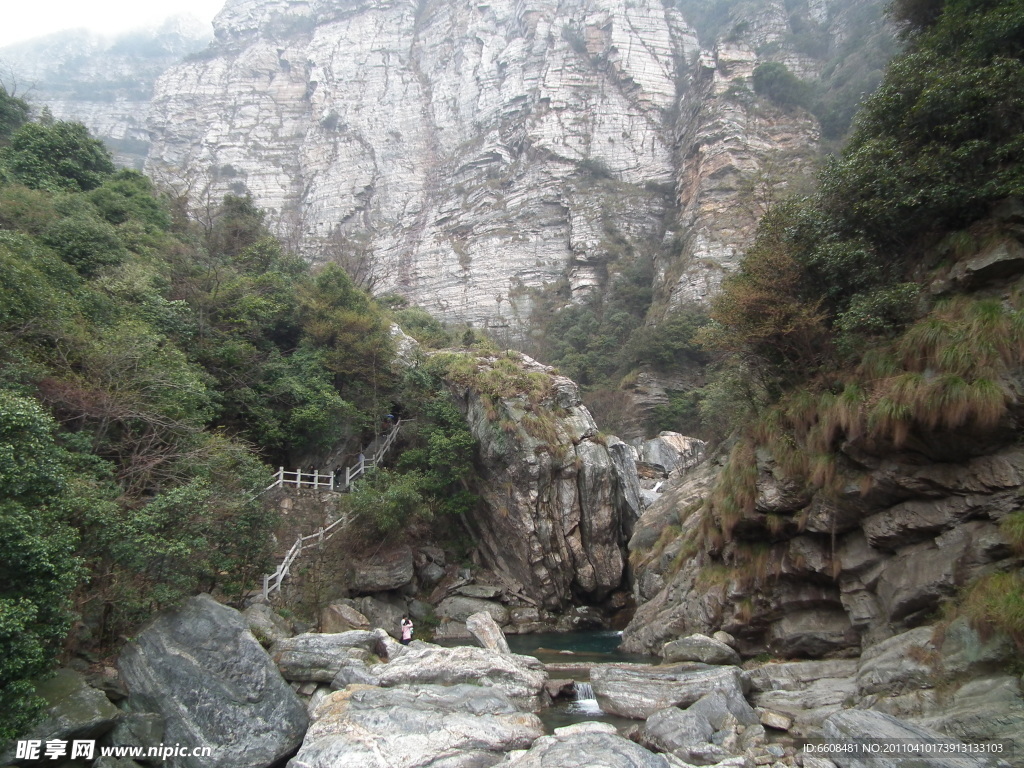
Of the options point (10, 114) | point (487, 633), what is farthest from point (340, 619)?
point (10, 114)

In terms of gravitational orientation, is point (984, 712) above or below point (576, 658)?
above

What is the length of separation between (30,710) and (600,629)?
18201 mm

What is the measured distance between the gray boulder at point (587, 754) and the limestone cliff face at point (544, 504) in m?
13.9

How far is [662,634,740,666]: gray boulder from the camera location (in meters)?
10.7

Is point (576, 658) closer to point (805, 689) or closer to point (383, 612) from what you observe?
point (383, 612)

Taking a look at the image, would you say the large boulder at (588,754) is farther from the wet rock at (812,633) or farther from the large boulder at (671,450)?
the large boulder at (671,450)

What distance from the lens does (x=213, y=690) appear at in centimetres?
833

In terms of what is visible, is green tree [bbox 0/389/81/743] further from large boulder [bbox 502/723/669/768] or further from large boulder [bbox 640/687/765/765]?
large boulder [bbox 640/687/765/765]

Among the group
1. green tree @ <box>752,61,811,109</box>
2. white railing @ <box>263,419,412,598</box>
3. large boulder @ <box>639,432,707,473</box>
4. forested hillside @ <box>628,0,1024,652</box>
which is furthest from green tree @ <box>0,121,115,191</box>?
green tree @ <box>752,61,811,109</box>

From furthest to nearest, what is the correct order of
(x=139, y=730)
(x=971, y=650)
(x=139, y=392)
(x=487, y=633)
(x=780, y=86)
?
(x=780, y=86), (x=487, y=633), (x=139, y=392), (x=139, y=730), (x=971, y=650)

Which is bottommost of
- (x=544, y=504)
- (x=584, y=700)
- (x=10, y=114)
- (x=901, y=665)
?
(x=584, y=700)

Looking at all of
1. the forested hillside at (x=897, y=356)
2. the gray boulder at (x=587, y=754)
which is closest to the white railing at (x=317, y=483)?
the gray boulder at (x=587, y=754)

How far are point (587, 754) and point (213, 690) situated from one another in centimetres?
570

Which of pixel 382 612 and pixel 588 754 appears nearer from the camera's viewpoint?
pixel 588 754
